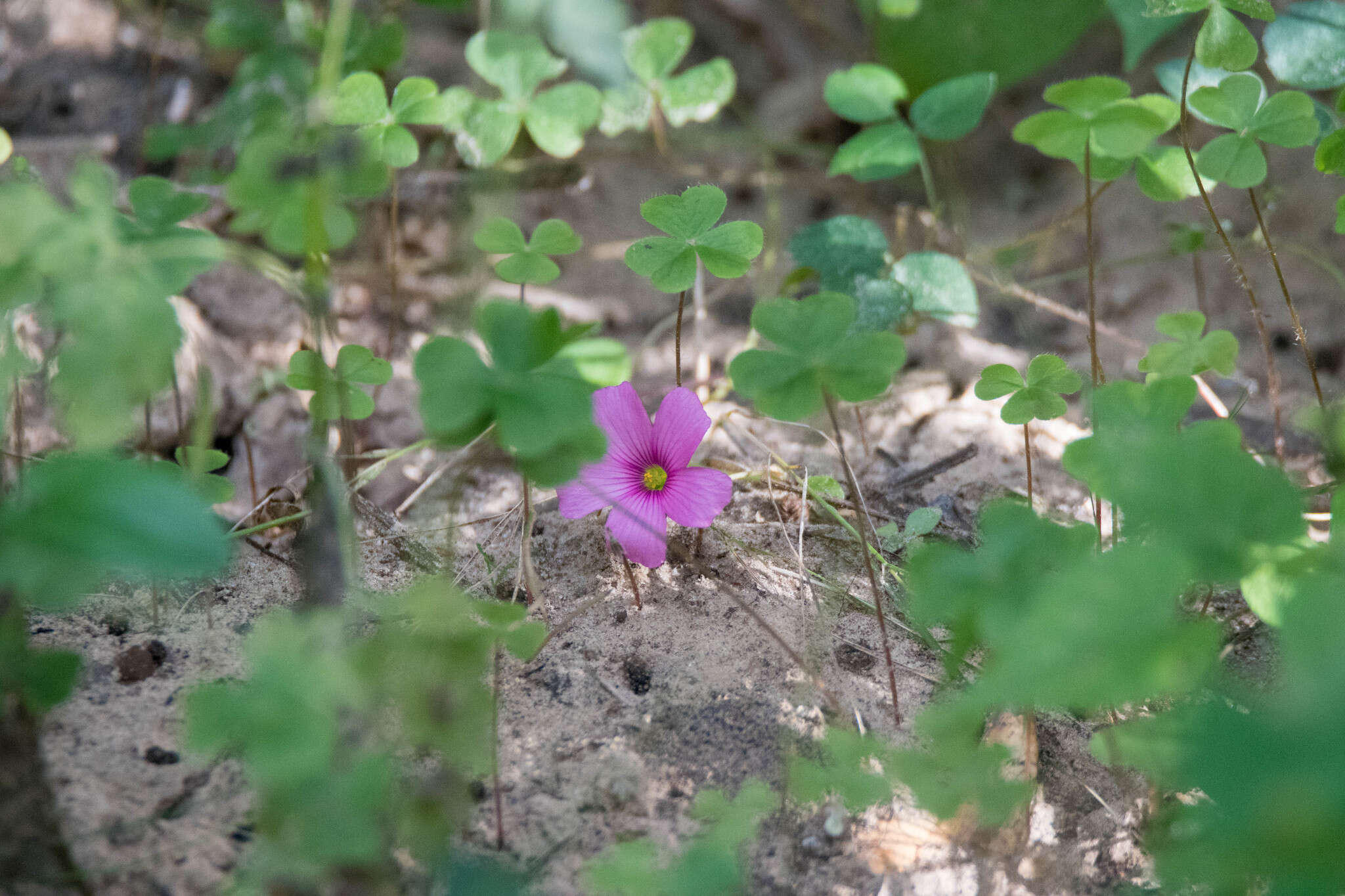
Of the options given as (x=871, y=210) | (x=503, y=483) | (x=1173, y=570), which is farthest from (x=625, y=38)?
(x=1173, y=570)

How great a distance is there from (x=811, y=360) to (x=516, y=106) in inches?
42.8

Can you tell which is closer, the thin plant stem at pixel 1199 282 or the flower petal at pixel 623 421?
the flower petal at pixel 623 421

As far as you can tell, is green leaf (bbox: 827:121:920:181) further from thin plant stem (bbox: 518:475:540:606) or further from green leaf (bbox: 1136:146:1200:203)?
thin plant stem (bbox: 518:475:540:606)

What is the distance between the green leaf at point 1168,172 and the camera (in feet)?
5.42

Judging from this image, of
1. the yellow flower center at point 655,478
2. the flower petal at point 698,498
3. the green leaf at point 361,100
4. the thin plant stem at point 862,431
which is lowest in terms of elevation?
the thin plant stem at point 862,431

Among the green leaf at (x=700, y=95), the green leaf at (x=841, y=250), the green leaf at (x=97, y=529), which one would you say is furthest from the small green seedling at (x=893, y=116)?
the green leaf at (x=97, y=529)

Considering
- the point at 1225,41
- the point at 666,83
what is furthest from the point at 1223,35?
the point at 666,83

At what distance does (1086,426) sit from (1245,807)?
1271 millimetres

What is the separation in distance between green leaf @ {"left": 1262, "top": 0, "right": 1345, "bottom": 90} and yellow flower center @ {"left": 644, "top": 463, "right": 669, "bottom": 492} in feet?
4.62

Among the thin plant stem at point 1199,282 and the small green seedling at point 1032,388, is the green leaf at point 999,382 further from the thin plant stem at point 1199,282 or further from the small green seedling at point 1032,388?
the thin plant stem at point 1199,282

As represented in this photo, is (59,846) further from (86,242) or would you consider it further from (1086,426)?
(1086,426)

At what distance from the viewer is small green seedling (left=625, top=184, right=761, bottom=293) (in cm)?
140

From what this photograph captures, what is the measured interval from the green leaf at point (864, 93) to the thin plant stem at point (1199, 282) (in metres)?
0.74

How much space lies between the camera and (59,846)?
883 millimetres
